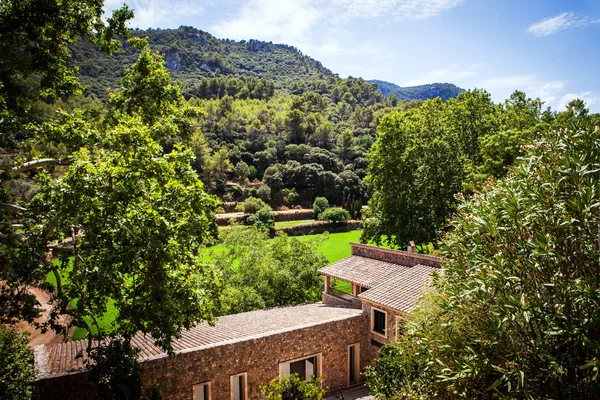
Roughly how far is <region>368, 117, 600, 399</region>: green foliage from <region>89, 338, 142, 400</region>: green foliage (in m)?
7.35

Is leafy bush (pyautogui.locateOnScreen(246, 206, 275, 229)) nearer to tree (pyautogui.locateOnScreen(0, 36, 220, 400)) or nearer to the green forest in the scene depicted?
the green forest

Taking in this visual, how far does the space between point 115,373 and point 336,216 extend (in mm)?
51683

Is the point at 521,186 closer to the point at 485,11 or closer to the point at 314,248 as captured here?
the point at 485,11

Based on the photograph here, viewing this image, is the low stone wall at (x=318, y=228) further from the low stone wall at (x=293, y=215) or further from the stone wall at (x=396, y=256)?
the stone wall at (x=396, y=256)

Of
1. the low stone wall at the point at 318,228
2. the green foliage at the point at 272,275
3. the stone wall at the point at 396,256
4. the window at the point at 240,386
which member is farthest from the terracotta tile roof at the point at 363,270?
the low stone wall at the point at 318,228

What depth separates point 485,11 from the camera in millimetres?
14289

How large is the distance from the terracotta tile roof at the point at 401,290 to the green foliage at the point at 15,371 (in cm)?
1108

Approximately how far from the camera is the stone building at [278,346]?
12078 millimetres

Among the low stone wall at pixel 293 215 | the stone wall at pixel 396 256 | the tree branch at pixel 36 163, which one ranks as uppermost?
the tree branch at pixel 36 163

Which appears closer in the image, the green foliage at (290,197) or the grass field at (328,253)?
the grass field at (328,253)

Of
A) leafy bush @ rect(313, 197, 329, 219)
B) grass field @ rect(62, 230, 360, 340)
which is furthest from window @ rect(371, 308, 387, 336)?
leafy bush @ rect(313, 197, 329, 219)

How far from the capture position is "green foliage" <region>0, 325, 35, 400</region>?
8.98 m

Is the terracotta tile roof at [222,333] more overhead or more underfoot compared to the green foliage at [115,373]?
more underfoot

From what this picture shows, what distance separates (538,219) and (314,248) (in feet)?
57.9
